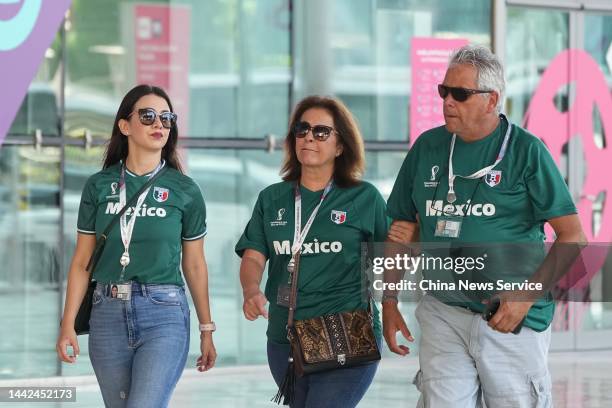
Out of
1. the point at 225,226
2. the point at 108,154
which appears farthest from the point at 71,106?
the point at 108,154

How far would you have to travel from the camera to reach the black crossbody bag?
4.89m

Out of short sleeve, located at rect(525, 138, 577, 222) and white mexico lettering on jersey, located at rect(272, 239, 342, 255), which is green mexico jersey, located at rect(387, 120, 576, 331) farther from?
white mexico lettering on jersey, located at rect(272, 239, 342, 255)

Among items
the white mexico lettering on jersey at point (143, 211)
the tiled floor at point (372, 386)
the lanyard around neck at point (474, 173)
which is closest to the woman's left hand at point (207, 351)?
the white mexico lettering on jersey at point (143, 211)

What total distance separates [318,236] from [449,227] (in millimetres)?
724

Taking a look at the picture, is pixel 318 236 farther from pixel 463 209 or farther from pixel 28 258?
pixel 28 258

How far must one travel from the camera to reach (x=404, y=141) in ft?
37.0

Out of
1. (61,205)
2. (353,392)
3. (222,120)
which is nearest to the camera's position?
(353,392)

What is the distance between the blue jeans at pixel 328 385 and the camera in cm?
490

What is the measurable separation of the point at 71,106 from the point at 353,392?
5604 mm

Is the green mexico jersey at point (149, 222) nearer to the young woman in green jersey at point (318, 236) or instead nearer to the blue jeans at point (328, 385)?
the young woman in green jersey at point (318, 236)

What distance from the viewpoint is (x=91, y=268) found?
4914 mm

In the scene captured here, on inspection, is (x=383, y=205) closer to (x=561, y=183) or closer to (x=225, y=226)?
(x=561, y=183)

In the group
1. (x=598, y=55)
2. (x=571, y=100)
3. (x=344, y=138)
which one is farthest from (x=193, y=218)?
(x=598, y=55)

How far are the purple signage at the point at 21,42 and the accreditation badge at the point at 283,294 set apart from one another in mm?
5357
